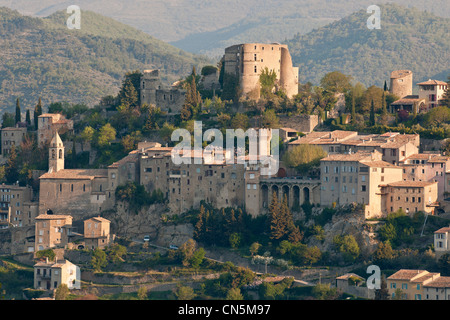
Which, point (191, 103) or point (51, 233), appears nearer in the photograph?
point (51, 233)

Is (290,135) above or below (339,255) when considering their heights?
above

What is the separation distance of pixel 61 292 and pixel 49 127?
25.6 metres

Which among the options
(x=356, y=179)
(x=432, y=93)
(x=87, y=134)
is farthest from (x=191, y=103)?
(x=356, y=179)

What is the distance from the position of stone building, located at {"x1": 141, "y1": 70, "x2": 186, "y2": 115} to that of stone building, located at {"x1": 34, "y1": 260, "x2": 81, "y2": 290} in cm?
2371

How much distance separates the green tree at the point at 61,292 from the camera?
91.8 metres

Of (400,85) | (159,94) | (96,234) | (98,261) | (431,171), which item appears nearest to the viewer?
(98,261)

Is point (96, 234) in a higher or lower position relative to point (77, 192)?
lower

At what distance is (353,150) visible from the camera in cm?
9919

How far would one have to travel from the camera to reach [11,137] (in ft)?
380

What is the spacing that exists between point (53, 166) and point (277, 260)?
22949 millimetres

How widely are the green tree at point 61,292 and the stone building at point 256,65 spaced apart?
27297 millimetres

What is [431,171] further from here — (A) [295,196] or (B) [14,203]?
(B) [14,203]
